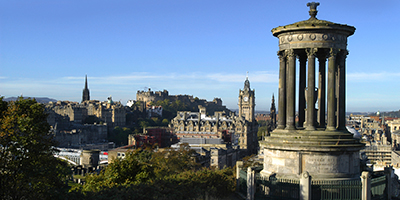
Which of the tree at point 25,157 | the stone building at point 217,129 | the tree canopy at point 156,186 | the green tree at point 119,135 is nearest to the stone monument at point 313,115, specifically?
the tree canopy at point 156,186

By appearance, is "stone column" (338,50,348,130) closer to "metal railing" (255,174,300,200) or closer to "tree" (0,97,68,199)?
"metal railing" (255,174,300,200)

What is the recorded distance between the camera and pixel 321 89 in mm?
20656

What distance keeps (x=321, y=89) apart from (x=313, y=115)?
1.82 meters

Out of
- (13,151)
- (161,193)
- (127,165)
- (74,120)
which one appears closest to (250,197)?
(161,193)

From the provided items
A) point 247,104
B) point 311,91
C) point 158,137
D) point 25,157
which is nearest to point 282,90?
point 311,91

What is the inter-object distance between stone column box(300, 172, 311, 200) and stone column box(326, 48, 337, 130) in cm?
279

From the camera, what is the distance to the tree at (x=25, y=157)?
17.6 m

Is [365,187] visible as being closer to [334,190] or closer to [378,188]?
[334,190]

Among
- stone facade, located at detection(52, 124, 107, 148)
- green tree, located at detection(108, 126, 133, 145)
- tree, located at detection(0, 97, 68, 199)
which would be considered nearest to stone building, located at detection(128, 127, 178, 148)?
green tree, located at detection(108, 126, 133, 145)

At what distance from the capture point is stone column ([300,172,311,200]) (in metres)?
17.4

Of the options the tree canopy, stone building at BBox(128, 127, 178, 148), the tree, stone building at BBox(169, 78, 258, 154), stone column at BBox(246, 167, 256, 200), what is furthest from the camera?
stone building at BBox(169, 78, 258, 154)

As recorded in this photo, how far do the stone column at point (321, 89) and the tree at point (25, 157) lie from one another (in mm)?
11250

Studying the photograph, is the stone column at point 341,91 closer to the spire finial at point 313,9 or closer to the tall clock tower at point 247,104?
the spire finial at point 313,9

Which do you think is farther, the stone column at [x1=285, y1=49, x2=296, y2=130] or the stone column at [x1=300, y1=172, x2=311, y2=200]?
the stone column at [x1=285, y1=49, x2=296, y2=130]
